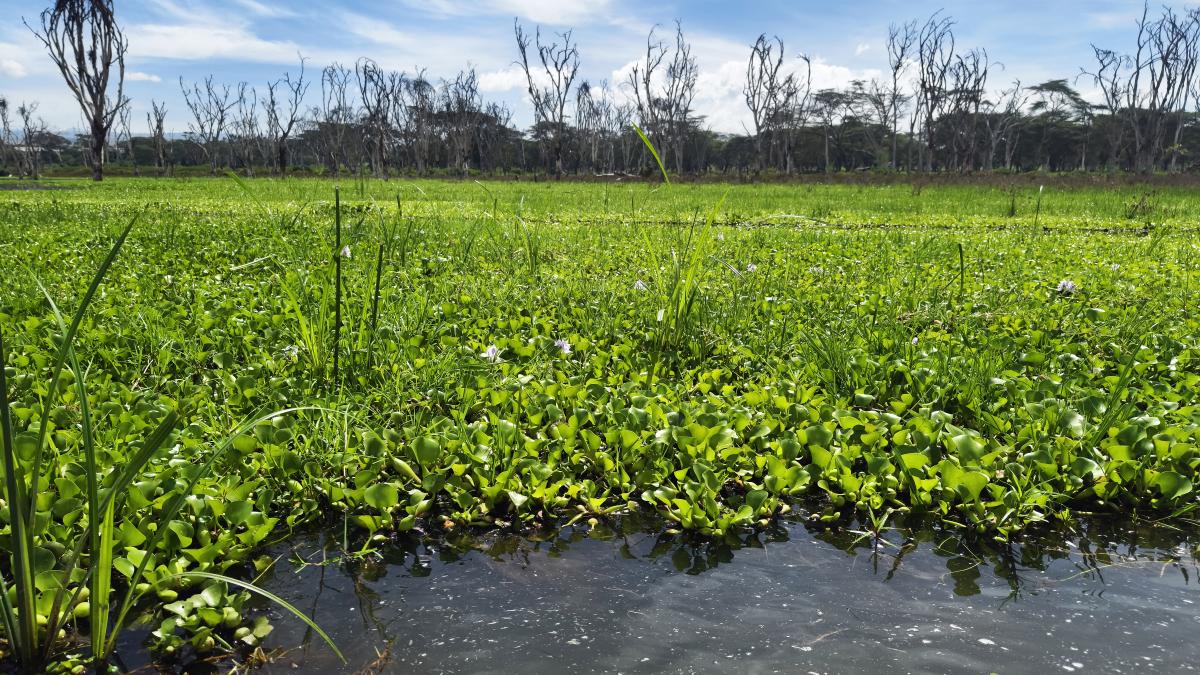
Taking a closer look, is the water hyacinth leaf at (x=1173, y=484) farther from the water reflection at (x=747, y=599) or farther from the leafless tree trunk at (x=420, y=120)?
the leafless tree trunk at (x=420, y=120)

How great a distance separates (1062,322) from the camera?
3576mm

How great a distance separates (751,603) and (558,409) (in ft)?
3.40

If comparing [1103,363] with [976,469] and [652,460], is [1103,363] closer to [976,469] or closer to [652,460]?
[976,469]

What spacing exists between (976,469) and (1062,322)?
6.96 feet

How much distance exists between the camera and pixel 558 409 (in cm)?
239

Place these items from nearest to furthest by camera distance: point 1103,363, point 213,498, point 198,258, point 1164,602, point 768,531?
point 1164,602 < point 213,498 < point 768,531 < point 1103,363 < point 198,258

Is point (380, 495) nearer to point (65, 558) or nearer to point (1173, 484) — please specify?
point (65, 558)

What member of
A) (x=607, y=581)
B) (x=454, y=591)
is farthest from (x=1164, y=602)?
(x=454, y=591)

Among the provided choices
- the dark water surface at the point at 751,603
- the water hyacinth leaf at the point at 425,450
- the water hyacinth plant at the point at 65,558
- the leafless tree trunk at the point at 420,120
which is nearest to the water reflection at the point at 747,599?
the dark water surface at the point at 751,603

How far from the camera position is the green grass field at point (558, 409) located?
175cm

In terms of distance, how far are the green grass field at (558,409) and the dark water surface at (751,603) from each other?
4.2 inches

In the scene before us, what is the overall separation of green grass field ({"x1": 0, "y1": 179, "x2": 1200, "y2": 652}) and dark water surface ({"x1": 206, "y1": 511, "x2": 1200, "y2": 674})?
0.11 m

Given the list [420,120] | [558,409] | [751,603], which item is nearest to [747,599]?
[751,603]

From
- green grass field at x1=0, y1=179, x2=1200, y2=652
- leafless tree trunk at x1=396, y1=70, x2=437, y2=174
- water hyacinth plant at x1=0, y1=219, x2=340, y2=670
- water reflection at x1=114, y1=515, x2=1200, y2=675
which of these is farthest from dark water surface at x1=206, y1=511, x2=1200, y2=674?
leafless tree trunk at x1=396, y1=70, x2=437, y2=174
